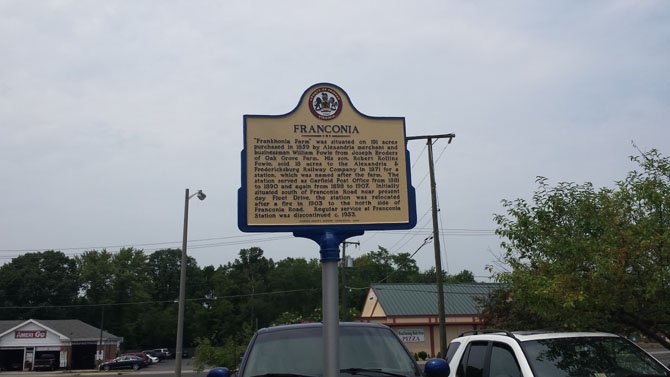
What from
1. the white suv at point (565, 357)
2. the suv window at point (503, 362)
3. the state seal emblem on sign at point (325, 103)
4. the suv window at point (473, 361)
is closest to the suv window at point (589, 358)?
the white suv at point (565, 357)

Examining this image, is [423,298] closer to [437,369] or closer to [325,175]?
[325,175]

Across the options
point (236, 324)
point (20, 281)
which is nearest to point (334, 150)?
point (236, 324)

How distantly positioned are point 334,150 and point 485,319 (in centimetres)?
1851

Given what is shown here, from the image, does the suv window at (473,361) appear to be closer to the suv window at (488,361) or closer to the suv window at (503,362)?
the suv window at (488,361)

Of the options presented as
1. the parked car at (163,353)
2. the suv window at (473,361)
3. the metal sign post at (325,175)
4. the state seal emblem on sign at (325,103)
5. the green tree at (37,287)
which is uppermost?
the green tree at (37,287)

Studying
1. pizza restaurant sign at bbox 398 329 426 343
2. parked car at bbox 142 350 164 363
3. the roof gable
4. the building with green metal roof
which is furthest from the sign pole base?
parked car at bbox 142 350 164 363

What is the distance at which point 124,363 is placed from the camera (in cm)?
6131

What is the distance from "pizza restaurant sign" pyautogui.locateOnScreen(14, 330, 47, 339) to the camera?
58438mm

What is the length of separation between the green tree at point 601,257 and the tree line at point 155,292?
249 feet

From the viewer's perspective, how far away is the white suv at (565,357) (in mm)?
6133

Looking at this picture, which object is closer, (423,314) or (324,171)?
(324,171)

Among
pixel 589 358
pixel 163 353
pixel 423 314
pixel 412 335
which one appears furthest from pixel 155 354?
pixel 589 358

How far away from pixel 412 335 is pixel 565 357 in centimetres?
4012

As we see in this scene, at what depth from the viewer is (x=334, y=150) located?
20.3 ft
